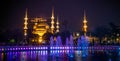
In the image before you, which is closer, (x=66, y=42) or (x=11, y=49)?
(x=11, y=49)

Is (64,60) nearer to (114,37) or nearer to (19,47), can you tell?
(19,47)

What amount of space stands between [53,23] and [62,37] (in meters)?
21.0

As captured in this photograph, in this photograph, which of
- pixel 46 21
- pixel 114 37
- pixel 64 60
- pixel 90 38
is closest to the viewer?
pixel 64 60

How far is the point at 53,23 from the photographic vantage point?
97.5 metres

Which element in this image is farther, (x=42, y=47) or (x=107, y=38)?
(x=107, y=38)

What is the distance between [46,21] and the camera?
100500 mm

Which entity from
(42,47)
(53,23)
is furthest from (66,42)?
(53,23)

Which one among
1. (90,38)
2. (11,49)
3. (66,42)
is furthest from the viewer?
(90,38)

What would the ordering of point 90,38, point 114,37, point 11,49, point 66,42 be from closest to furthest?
point 11,49, point 66,42, point 114,37, point 90,38

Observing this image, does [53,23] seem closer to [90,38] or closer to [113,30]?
[90,38]

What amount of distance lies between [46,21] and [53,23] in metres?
3.90

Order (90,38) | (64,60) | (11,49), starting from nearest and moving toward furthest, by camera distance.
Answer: (64,60) < (11,49) < (90,38)

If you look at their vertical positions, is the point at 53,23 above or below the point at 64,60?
above

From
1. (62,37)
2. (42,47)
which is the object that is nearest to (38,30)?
(62,37)
